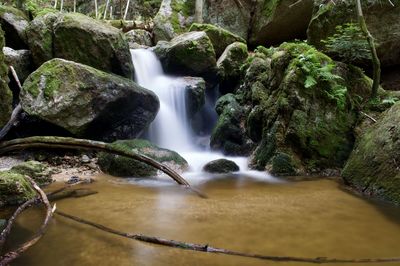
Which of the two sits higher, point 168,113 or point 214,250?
point 214,250

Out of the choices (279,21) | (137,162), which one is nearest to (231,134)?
(137,162)

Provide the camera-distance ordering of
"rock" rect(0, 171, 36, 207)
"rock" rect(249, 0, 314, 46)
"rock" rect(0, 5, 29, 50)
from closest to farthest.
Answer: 1. "rock" rect(0, 171, 36, 207)
2. "rock" rect(0, 5, 29, 50)
3. "rock" rect(249, 0, 314, 46)

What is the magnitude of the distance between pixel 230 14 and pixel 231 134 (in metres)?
9.57

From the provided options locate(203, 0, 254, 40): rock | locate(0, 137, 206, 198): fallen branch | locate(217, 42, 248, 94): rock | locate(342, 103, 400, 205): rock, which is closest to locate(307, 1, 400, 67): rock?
locate(217, 42, 248, 94): rock

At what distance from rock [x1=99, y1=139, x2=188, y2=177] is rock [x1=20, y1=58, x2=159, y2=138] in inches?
44.4

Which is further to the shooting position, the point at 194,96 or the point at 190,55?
the point at 190,55

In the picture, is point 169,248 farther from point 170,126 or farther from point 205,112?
point 205,112

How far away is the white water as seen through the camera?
1068cm

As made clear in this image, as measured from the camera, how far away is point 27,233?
3.93 meters

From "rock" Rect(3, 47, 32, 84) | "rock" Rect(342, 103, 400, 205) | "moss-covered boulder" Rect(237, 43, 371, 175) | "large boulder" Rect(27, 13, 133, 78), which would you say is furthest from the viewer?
"large boulder" Rect(27, 13, 133, 78)

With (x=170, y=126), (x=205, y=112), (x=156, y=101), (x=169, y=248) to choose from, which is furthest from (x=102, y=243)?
(x=205, y=112)

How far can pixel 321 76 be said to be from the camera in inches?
308

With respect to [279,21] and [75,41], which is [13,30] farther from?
[279,21]

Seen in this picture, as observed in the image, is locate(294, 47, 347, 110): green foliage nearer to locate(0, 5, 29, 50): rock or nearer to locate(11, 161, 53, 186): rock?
locate(11, 161, 53, 186): rock
